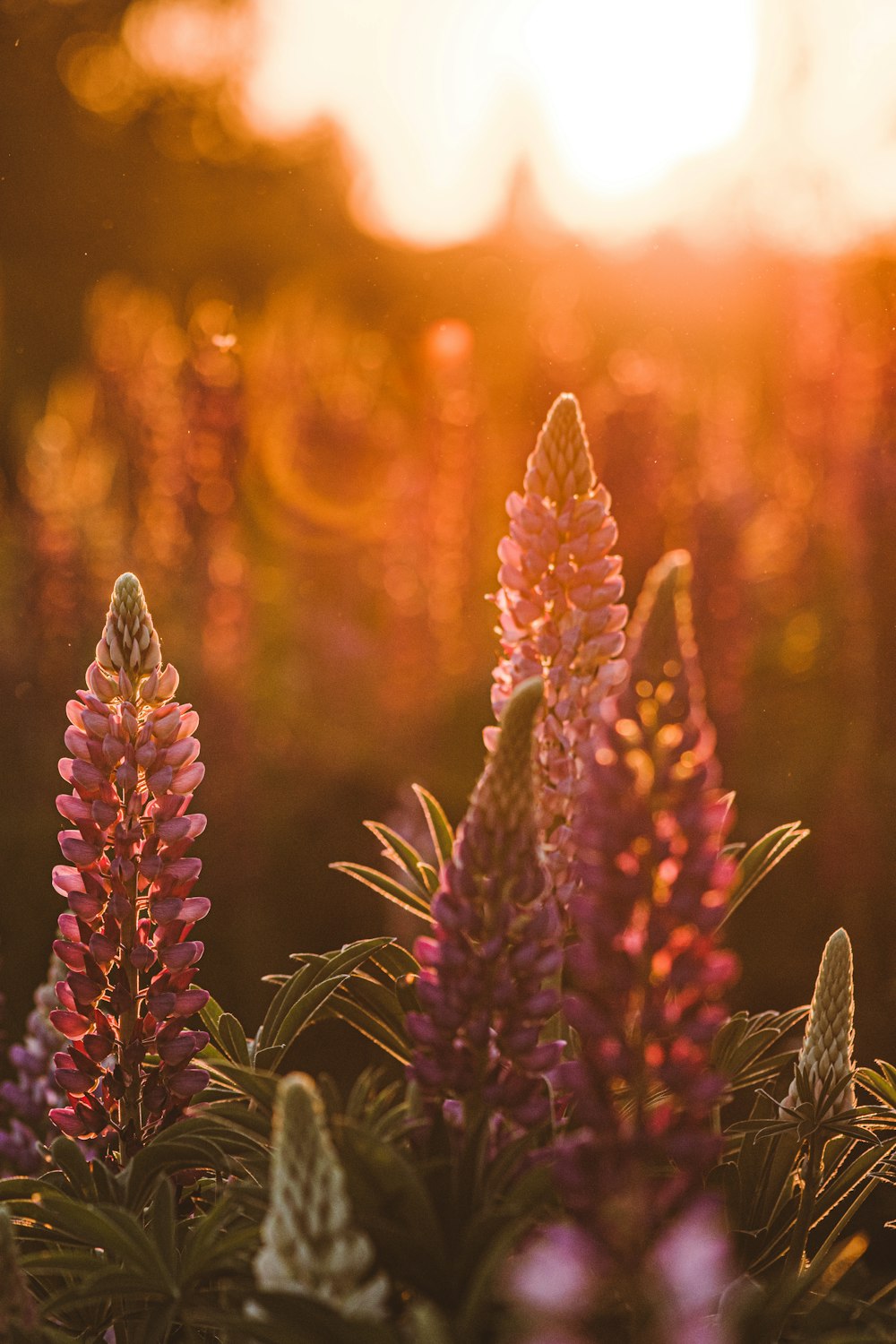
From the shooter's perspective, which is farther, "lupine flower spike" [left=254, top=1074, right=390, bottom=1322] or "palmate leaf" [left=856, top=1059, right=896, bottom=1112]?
"palmate leaf" [left=856, top=1059, right=896, bottom=1112]

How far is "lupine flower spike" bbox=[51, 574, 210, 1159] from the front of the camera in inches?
49.2

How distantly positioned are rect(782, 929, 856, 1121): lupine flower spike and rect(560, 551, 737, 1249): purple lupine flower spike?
338 mm

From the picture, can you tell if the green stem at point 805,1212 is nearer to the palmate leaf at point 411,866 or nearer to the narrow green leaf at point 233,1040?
the palmate leaf at point 411,866

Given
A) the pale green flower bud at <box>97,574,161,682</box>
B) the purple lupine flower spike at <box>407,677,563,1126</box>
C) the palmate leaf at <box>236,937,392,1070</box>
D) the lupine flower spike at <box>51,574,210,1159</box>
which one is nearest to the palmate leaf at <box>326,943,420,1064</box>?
the palmate leaf at <box>236,937,392,1070</box>

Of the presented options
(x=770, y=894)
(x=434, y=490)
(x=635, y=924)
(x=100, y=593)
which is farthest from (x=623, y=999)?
(x=100, y=593)

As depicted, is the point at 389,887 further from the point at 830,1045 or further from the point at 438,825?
the point at 830,1045

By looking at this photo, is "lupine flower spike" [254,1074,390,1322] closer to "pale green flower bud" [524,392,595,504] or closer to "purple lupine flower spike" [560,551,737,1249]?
"purple lupine flower spike" [560,551,737,1249]

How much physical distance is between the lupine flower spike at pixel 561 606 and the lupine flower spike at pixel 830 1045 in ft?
0.86

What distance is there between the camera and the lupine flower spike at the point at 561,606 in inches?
50.6

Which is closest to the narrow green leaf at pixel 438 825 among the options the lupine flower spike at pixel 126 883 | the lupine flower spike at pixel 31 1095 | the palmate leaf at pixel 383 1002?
the palmate leaf at pixel 383 1002

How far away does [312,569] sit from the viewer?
679 centimetres

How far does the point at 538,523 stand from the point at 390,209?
9.17 meters

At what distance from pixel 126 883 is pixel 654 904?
57cm

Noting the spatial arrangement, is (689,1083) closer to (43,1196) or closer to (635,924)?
(635,924)
